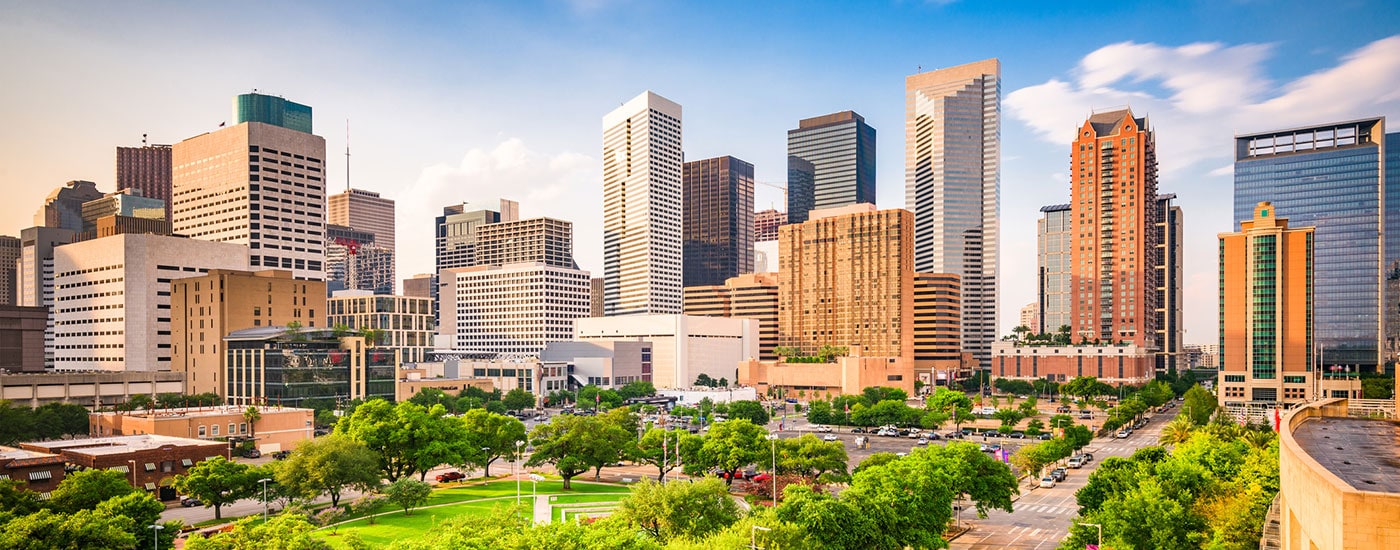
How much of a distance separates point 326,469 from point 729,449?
3488cm

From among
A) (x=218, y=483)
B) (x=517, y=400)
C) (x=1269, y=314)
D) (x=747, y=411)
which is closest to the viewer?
(x=218, y=483)

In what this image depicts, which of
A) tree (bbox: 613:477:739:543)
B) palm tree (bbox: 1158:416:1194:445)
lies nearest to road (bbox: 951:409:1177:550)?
palm tree (bbox: 1158:416:1194:445)

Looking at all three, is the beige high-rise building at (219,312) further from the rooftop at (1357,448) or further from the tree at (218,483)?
the rooftop at (1357,448)

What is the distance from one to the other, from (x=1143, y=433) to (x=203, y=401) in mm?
147958

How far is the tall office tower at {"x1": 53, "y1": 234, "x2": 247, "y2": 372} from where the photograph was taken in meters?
170

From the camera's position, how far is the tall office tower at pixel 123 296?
559 feet

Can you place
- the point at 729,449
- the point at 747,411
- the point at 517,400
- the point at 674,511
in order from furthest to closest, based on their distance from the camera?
the point at 517,400 < the point at 747,411 < the point at 729,449 < the point at 674,511

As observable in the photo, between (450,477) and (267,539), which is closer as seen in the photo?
(267,539)

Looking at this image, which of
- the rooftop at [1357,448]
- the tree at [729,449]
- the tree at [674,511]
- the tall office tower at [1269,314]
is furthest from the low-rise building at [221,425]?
the tall office tower at [1269,314]

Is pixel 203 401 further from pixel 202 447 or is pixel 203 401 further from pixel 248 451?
pixel 202 447

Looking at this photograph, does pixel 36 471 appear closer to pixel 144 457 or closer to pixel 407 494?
pixel 144 457

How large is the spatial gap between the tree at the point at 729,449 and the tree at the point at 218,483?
38017 mm

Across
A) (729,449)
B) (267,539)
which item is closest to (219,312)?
(729,449)

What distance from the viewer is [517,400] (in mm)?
169750
